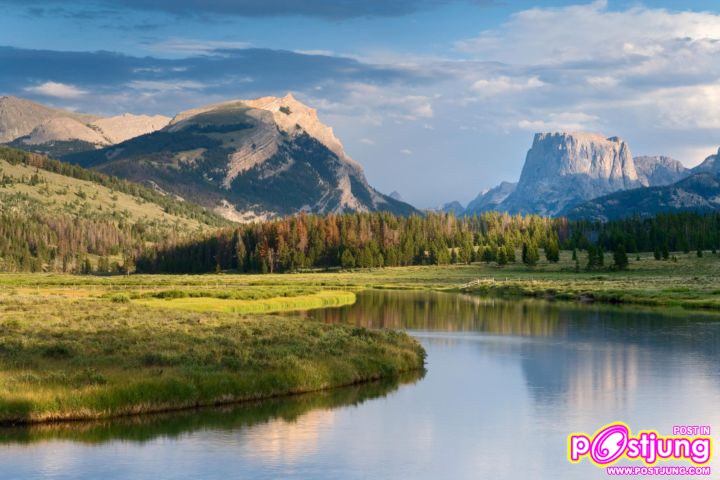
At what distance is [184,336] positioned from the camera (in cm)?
5244

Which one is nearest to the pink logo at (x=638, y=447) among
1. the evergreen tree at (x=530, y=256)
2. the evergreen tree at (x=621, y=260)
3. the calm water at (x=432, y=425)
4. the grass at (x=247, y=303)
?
the calm water at (x=432, y=425)

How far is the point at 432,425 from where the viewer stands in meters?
36.8

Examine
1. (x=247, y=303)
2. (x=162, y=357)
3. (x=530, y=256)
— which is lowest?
(x=247, y=303)

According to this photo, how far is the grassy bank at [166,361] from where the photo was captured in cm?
3609

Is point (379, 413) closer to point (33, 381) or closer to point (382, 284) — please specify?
point (33, 381)

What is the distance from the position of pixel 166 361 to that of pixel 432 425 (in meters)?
15.0

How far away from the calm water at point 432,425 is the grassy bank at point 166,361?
4.08 ft

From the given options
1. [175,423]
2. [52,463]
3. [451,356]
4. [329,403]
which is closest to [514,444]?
[329,403]

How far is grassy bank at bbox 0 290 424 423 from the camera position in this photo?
118ft

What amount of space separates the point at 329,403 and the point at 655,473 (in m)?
16.4

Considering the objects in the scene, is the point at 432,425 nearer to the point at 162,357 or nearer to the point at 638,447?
the point at 638,447
